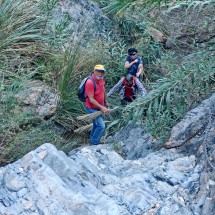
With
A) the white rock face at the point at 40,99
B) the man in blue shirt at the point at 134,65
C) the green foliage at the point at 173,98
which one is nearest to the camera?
the green foliage at the point at 173,98

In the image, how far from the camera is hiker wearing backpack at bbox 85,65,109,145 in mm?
6328

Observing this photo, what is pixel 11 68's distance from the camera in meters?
7.63

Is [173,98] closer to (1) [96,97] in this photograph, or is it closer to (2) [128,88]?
(1) [96,97]

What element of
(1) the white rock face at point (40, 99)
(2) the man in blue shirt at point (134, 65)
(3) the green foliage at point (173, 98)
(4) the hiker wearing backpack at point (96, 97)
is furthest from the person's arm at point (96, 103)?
(2) the man in blue shirt at point (134, 65)

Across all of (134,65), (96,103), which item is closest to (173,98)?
(96,103)

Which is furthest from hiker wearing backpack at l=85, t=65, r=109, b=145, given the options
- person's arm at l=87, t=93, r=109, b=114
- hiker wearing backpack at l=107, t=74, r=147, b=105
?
hiker wearing backpack at l=107, t=74, r=147, b=105

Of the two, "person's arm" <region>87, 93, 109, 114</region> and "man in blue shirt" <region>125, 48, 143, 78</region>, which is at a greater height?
"person's arm" <region>87, 93, 109, 114</region>

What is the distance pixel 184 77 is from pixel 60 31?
3.04 meters

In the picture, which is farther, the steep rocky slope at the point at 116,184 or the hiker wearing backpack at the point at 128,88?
the hiker wearing backpack at the point at 128,88

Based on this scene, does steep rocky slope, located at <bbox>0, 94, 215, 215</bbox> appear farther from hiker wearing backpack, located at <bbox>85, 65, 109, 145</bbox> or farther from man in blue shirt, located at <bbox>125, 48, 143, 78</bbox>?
man in blue shirt, located at <bbox>125, 48, 143, 78</bbox>

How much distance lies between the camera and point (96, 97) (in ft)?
21.4

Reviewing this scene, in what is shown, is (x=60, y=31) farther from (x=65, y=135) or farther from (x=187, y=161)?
(x=187, y=161)

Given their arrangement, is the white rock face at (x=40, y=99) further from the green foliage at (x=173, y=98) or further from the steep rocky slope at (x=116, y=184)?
the steep rocky slope at (x=116, y=184)

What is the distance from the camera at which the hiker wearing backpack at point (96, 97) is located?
20.8 feet
